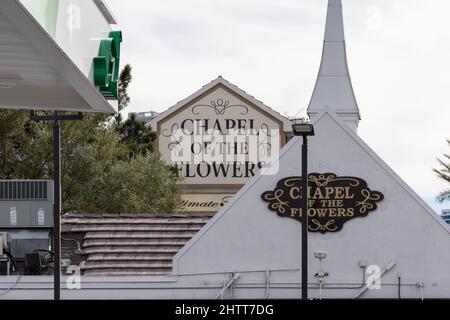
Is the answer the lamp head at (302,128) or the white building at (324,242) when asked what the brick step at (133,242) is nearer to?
the white building at (324,242)

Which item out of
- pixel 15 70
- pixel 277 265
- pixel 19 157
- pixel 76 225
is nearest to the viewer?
pixel 15 70

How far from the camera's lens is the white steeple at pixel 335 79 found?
3791 cm

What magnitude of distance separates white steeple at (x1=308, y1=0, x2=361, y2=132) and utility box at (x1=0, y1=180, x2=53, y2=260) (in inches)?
334

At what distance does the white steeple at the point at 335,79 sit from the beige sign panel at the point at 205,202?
5316 cm

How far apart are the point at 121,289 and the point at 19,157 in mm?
30130

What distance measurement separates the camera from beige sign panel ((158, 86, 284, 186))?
92625mm

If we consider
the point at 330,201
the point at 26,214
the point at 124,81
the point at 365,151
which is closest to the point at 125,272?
the point at 26,214

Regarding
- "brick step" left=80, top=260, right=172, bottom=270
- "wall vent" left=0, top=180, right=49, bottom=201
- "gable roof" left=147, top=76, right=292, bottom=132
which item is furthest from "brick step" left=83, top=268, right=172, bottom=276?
"gable roof" left=147, top=76, right=292, bottom=132

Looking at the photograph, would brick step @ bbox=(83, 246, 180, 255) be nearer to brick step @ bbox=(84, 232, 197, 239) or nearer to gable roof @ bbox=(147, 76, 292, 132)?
brick step @ bbox=(84, 232, 197, 239)

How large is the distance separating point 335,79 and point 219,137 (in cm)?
5347

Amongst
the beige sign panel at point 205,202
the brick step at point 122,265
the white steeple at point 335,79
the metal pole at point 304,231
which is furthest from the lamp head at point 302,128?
the beige sign panel at point 205,202
